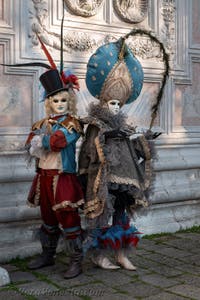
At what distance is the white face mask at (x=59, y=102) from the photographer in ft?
11.6

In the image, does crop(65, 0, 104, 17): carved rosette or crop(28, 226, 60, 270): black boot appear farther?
crop(65, 0, 104, 17): carved rosette

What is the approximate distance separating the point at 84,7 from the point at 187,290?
2.78 meters

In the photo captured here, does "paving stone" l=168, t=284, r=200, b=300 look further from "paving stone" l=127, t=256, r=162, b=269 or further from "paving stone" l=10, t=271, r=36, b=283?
"paving stone" l=10, t=271, r=36, b=283

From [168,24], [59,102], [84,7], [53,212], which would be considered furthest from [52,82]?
[168,24]

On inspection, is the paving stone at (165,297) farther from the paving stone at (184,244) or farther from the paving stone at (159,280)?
the paving stone at (184,244)

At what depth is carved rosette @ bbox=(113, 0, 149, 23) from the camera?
16.3 feet

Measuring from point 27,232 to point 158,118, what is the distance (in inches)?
75.0

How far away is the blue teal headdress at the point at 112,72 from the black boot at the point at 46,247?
1.05m

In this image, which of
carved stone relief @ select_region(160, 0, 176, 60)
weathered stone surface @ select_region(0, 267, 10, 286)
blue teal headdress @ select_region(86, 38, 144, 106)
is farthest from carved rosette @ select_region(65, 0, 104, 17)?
weathered stone surface @ select_region(0, 267, 10, 286)

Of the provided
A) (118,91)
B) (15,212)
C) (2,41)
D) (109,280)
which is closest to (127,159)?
(118,91)

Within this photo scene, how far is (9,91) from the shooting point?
4.31 meters

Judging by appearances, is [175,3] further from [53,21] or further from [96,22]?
[53,21]

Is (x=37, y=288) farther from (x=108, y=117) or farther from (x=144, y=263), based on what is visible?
(x=108, y=117)

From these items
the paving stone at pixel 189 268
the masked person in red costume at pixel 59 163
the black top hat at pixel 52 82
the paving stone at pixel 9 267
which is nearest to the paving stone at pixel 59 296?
the masked person in red costume at pixel 59 163
